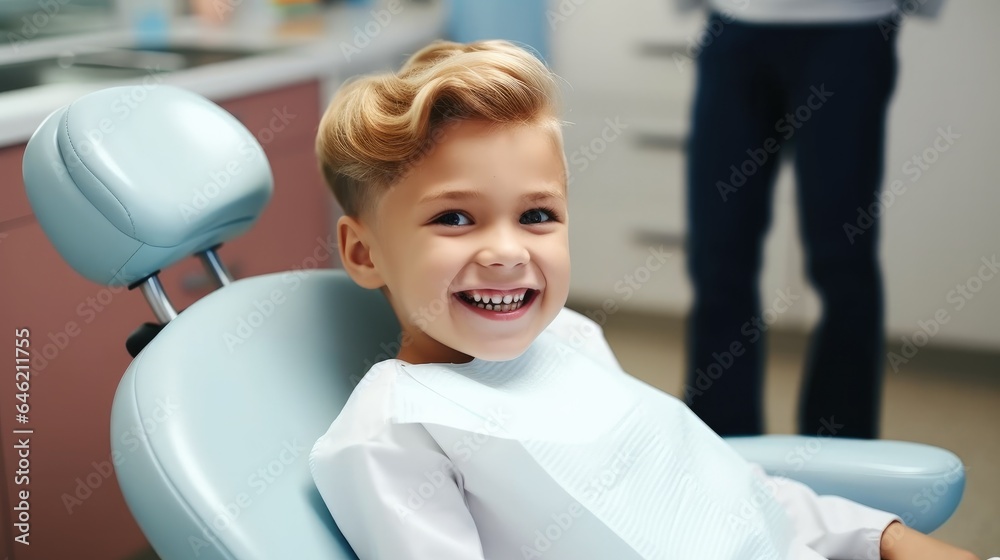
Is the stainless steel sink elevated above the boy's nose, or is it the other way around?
the boy's nose

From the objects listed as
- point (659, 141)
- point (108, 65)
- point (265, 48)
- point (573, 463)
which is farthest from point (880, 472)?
point (659, 141)

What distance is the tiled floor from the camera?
2084 millimetres

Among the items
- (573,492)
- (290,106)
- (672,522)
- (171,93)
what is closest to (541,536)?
(573,492)

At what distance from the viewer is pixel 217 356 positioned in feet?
3.04

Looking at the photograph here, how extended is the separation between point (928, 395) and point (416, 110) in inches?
79.3

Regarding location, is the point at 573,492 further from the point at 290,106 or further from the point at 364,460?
the point at 290,106

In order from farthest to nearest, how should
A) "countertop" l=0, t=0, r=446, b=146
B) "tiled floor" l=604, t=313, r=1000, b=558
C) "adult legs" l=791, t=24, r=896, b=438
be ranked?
"tiled floor" l=604, t=313, r=1000, b=558 → "adult legs" l=791, t=24, r=896, b=438 → "countertop" l=0, t=0, r=446, b=146

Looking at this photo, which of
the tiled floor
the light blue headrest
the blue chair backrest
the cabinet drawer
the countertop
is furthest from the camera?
the tiled floor

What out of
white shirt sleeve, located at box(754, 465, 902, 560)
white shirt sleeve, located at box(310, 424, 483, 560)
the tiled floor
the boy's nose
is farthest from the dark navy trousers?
white shirt sleeve, located at box(310, 424, 483, 560)

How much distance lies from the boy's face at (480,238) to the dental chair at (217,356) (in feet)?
0.47

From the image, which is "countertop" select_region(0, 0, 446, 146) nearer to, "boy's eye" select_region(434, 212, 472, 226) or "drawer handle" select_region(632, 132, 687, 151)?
"drawer handle" select_region(632, 132, 687, 151)

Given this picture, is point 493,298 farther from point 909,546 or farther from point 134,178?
point 909,546

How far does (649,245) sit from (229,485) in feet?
7.14

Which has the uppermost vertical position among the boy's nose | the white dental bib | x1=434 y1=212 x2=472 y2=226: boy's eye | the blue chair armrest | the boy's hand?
x1=434 y1=212 x2=472 y2=226: boy's eye
